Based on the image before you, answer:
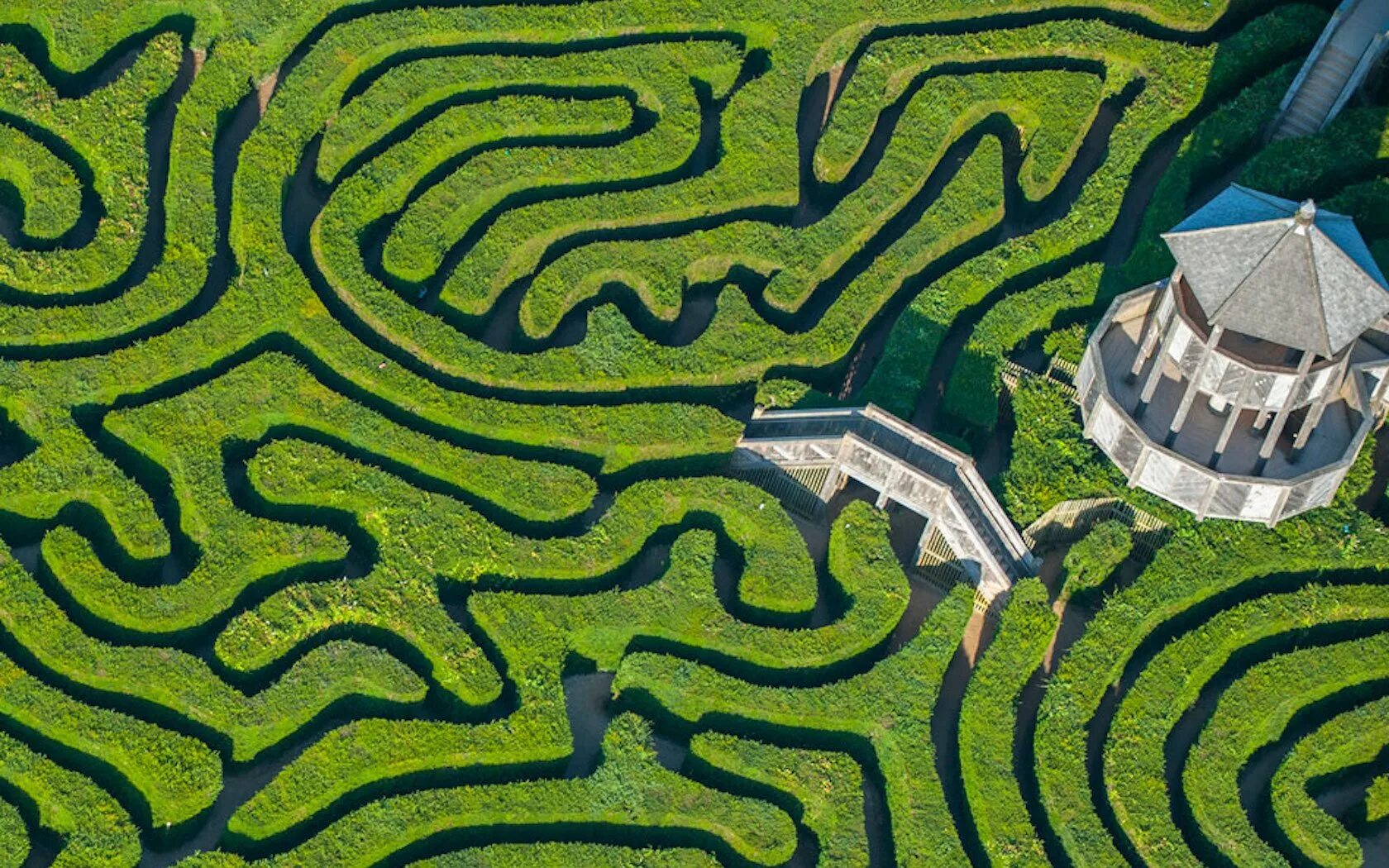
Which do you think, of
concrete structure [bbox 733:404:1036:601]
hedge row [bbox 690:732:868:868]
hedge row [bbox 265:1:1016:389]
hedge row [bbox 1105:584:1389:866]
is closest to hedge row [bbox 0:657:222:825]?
hedge row [bbox 690:732:868:868]

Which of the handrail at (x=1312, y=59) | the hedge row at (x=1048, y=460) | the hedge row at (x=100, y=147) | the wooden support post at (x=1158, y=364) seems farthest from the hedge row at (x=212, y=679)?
the handrail at (x=1312, y=59)

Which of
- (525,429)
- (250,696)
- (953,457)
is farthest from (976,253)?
(250,696)

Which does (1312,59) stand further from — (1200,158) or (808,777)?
(808,777)

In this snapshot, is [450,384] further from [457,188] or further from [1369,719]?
[1369,719]

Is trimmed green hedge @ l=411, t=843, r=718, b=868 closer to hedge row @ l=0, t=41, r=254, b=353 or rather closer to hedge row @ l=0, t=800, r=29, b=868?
hedge row @ l=0, t=800, r=29, b=868

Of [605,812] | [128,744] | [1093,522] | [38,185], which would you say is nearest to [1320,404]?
[1093,522]

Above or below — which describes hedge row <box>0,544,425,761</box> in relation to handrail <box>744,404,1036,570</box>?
below
